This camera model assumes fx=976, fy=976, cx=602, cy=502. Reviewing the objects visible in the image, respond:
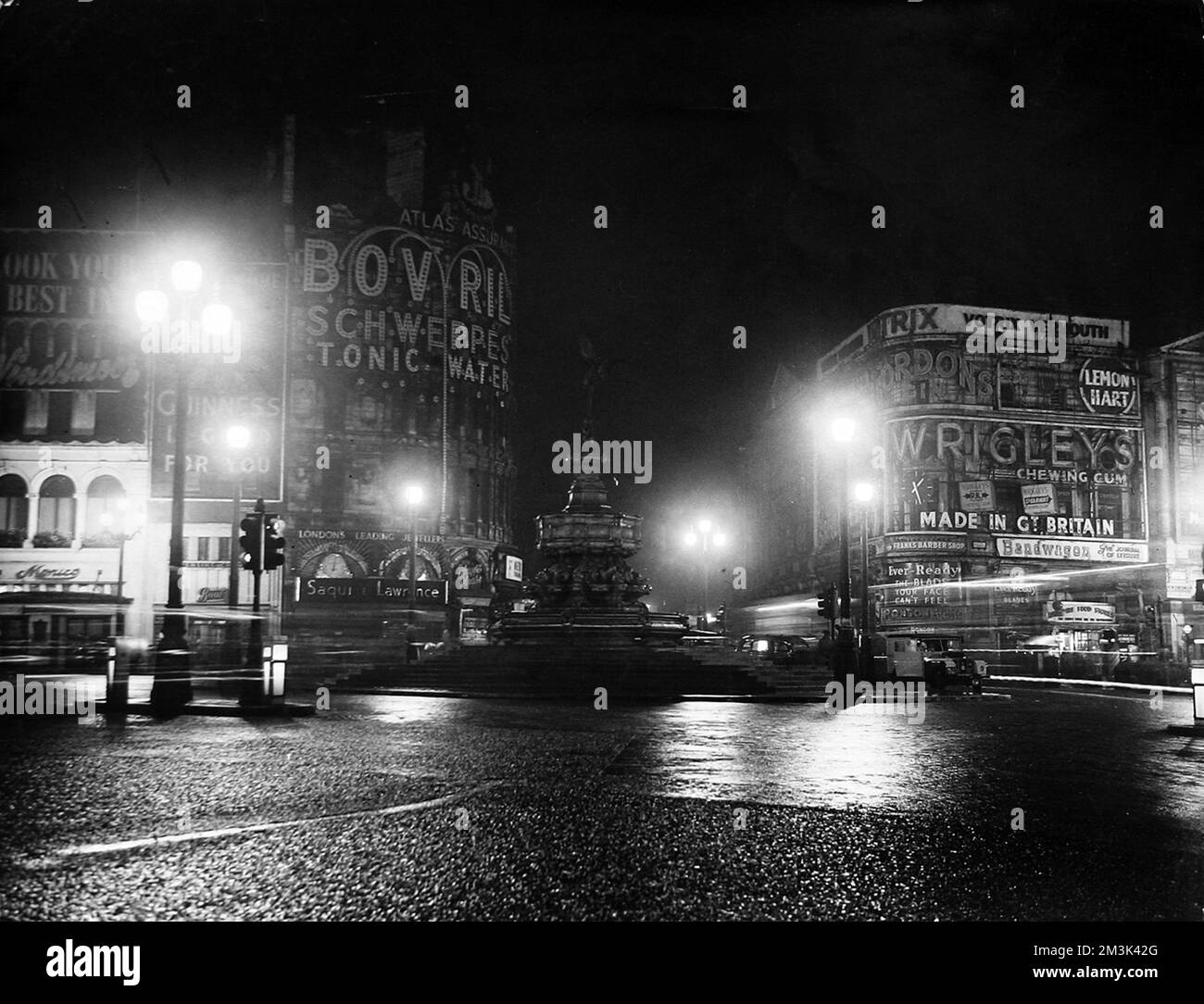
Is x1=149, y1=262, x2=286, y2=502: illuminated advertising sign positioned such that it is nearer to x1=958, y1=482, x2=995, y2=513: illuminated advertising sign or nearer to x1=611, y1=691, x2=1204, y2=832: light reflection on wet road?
x1=958, y1=482, x2=995, y2=513: illuminated advertising sign

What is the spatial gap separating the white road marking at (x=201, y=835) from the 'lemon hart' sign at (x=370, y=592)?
1533 inches

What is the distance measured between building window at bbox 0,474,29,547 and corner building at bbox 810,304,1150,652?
147 ft

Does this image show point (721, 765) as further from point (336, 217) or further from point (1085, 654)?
point (336, 217)

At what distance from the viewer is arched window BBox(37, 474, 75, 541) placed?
50.6 metres

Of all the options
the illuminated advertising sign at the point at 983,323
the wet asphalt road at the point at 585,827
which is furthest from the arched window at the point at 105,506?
the wet asphalt road at the point at 585,827

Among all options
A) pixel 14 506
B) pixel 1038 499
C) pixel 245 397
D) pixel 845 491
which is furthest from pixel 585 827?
pixel 245 397

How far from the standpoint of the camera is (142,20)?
37.1ft

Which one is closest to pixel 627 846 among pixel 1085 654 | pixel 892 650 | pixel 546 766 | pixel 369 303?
pixel 546 766

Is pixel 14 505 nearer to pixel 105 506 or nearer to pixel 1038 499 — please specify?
pixel 105 506

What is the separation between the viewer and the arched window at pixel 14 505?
164 feet

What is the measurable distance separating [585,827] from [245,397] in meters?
60.5

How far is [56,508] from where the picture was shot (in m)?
51.1

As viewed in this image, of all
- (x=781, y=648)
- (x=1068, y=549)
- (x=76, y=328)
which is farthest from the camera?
(x=1068, y=549)
